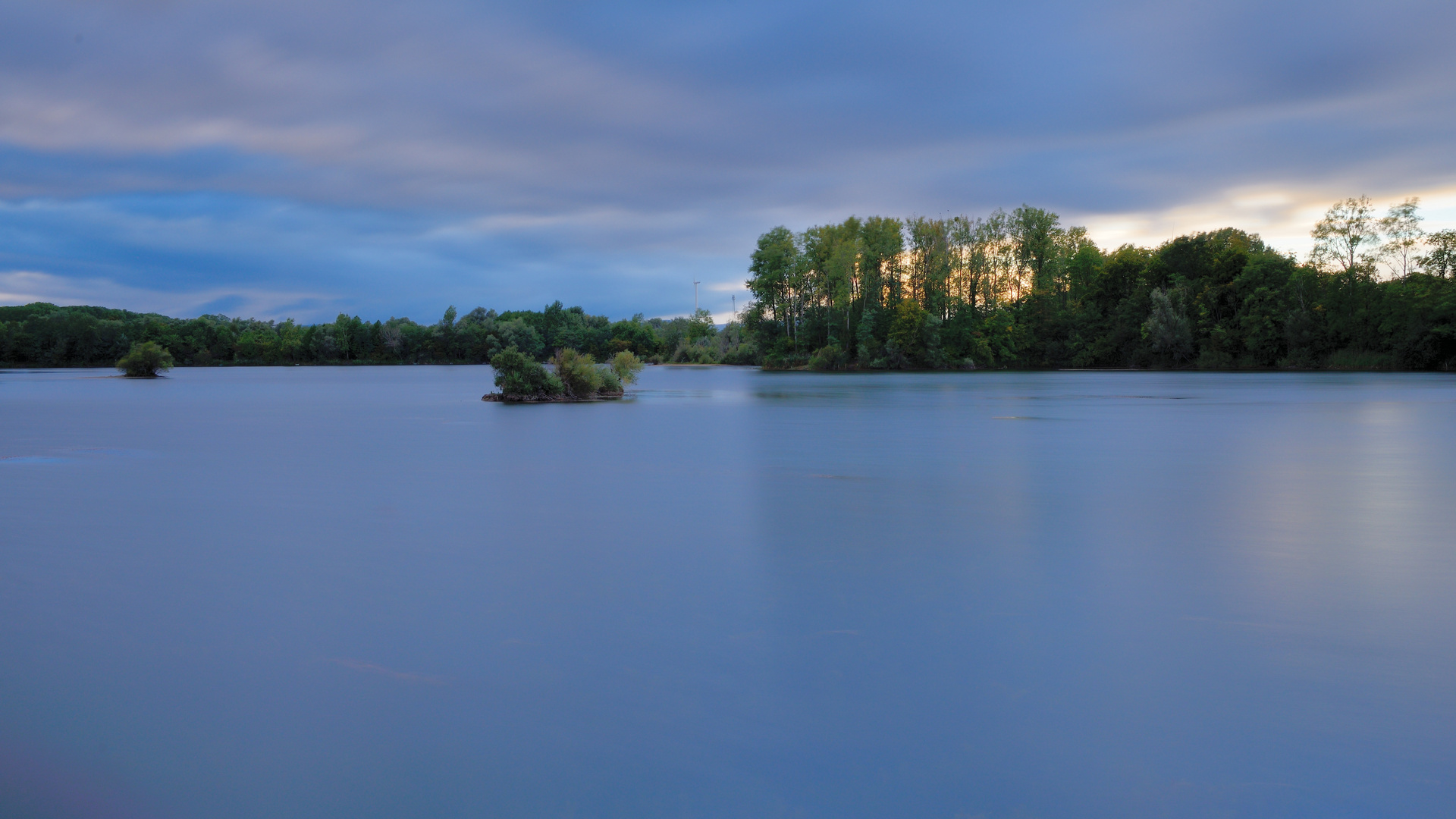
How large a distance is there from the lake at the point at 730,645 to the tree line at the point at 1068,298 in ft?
179

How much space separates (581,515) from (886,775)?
5.30m

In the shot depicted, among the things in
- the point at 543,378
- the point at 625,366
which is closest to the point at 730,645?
the point at 543,378

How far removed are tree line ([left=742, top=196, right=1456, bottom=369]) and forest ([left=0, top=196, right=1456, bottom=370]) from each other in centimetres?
12

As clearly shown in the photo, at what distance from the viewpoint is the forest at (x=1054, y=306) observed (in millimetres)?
54156

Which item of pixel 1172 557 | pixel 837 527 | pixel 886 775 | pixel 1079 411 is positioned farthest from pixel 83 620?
pixel 1079 411

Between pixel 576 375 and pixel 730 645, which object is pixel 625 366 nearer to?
pixel 576 375

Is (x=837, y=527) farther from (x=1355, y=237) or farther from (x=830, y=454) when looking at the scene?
(x=1355, y=237)

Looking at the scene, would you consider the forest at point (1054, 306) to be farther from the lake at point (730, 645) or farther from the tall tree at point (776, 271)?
the lake at point (730, 645)

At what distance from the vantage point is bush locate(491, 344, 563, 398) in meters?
27.0

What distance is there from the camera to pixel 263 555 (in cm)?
626

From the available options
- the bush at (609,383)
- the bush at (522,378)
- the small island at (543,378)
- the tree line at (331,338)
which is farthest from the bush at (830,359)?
the bush at (522,378)

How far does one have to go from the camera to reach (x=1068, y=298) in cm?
7406

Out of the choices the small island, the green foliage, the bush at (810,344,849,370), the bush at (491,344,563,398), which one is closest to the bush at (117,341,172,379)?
the small island

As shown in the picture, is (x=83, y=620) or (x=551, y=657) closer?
(x=551, y=657)
